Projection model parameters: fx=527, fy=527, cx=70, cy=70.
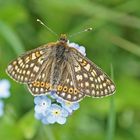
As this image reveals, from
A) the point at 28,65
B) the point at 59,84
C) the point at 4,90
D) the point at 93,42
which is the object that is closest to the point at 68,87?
the point at 59,84

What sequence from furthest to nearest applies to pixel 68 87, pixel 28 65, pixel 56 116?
pixel 28 65 < pixel 68 87 < pixel 56 116

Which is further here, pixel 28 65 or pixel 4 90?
pixel 4 90

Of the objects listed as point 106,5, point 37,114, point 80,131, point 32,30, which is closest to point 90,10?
point 106,5

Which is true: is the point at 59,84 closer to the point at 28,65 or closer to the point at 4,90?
the point at 28,65

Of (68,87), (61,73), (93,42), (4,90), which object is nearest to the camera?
(68,87)

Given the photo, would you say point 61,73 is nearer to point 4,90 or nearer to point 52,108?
point 52,108

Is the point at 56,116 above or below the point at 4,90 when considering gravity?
below

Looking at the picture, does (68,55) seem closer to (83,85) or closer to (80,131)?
(83,85)

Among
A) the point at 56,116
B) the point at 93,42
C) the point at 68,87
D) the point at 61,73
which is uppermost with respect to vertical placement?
the point at 93,42

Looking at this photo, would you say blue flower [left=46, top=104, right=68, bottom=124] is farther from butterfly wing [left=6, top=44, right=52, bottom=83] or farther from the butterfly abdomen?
butterfly wing [left=6, top=44, right=52, bottom=83]
